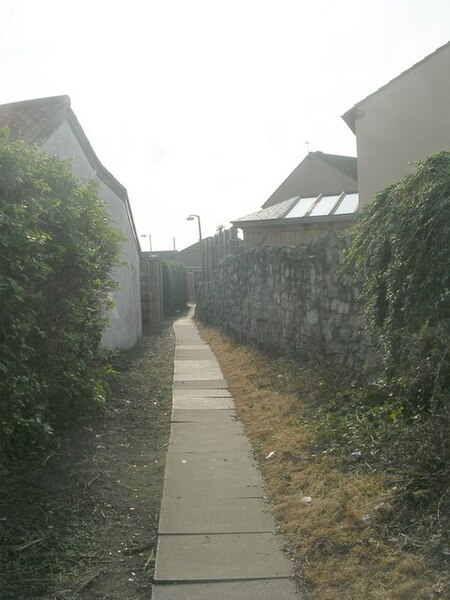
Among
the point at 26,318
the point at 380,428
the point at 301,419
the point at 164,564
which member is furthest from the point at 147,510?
the point at 301,419

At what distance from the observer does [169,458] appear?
6.60 meters

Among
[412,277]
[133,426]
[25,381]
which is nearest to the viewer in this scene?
[25,381]

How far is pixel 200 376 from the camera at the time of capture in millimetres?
11828

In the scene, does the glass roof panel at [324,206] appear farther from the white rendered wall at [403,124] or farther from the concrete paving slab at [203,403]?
the concrete paving slab at [203,403]

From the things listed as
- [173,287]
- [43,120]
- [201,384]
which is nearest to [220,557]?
[201,384]

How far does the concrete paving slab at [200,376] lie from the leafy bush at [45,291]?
12.0ft

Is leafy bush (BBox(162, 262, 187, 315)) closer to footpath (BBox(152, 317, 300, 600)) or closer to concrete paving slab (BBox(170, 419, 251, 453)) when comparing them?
concrete paving slab (BBox(170, 419, 251, 453))

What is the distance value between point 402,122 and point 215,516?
1387cm

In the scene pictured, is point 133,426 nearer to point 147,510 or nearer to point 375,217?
point 147,510

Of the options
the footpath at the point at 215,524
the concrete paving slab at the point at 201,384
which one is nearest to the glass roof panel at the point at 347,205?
the concrete paving slab at the point at 201,384

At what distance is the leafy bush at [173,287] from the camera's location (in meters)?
32.0

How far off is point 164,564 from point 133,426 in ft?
11.7

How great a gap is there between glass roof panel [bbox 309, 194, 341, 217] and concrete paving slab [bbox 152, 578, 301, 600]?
1492 centimetres

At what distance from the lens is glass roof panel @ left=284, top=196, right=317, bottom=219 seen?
19109mm
